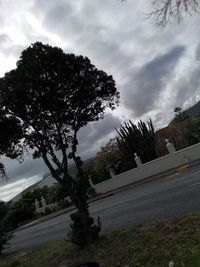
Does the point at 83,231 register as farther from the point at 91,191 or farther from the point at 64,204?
the point at 64,204

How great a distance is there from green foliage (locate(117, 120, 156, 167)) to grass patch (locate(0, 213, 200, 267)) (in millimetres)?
23113

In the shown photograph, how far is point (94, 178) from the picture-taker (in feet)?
123

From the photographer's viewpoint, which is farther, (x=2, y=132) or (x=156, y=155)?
(x=156, y=155)

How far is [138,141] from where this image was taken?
36.2 metres

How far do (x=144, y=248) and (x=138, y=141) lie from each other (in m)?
27.5

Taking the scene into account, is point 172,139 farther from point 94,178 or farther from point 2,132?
point 2,132

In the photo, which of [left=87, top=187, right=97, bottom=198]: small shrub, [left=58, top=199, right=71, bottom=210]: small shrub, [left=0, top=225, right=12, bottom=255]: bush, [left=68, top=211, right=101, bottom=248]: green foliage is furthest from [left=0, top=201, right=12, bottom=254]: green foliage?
[left=58, top=199, right=71, bottom=210]: small shrub

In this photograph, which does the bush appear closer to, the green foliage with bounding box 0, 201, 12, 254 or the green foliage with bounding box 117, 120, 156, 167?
the green foliage with bounding box 0, 201, 12, 254

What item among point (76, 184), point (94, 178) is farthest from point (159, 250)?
point (94, 178)

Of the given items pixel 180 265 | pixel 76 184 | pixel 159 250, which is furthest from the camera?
pixel 76 184

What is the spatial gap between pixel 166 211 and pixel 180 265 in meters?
5.95

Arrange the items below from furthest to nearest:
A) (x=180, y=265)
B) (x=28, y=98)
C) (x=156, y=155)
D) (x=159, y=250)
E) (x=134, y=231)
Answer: (x=156, y=155)
(x=28, y=98)
(x=134, y=231)
(x=159, y=250)
(x=180, y=265)

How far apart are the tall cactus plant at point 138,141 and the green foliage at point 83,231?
23795 millimetres

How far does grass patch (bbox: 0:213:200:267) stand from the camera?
25.1 feet
